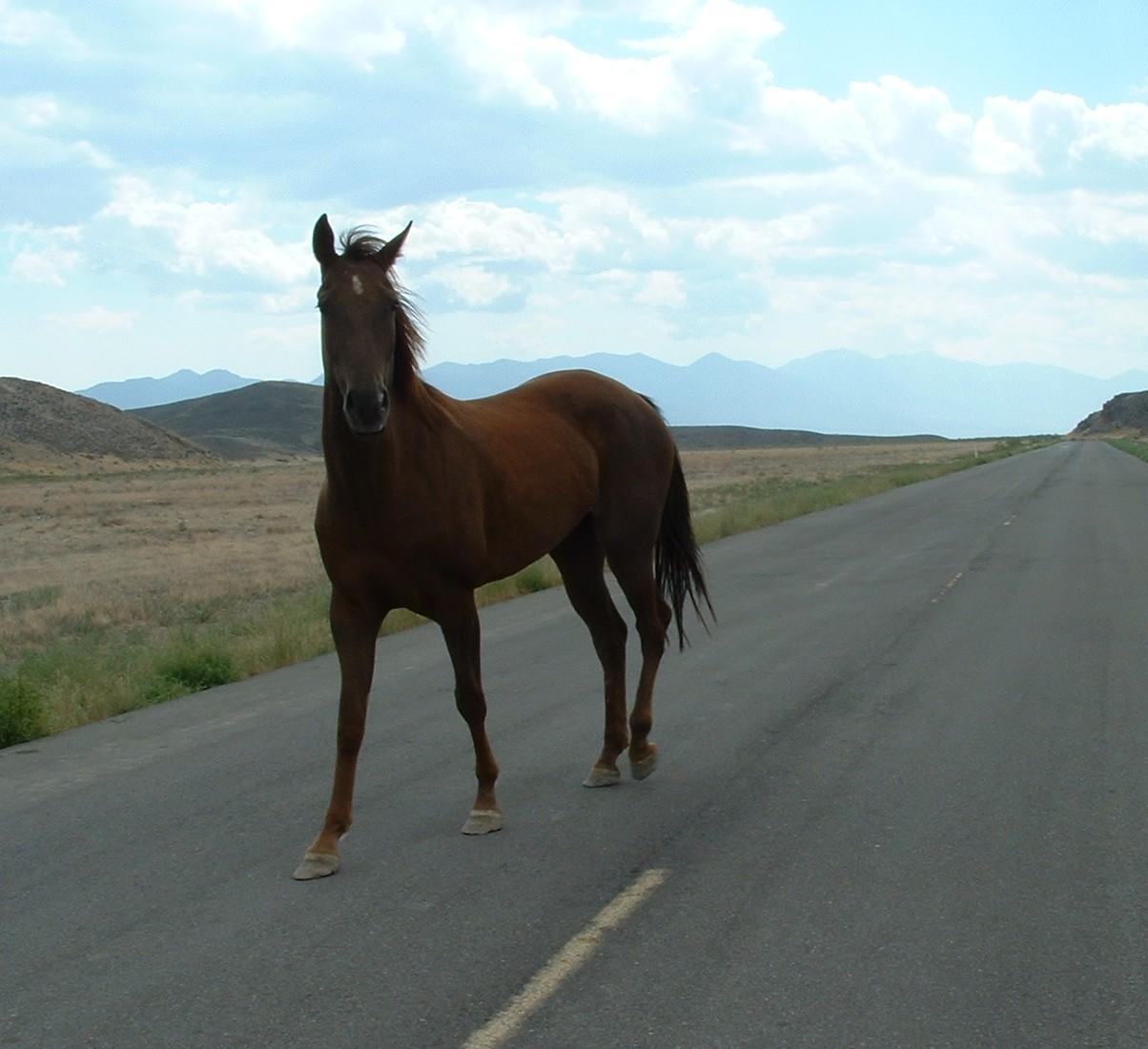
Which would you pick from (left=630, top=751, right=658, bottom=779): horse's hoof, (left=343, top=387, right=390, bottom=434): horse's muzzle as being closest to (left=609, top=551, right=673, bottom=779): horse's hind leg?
(left=630, top=751, right=658, bottom=779): horse's hoof

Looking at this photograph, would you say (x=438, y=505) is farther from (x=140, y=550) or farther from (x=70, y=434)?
(x=70, y=434)

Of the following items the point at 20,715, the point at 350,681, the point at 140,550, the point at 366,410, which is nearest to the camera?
the point at 366,410

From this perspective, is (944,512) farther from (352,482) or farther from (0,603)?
(352,482)

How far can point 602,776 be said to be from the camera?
6.69 meters

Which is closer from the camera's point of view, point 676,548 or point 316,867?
point 316,867

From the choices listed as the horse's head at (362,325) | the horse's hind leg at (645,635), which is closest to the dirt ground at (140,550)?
the horse's hind leg at (645,635)

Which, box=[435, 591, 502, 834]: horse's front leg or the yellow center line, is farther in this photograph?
box=[435, 591, 502, 834]: horse's front leg

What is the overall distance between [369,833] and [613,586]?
1105cm

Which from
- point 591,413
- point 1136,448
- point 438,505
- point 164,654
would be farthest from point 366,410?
point 1136,448

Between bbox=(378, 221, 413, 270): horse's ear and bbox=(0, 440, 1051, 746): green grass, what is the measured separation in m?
4.88

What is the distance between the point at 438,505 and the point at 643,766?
1.93m

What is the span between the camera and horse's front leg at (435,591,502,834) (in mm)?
5672

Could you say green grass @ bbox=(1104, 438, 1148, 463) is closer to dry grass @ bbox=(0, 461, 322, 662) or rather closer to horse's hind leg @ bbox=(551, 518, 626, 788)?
dry grass @ bbox=(0, 461, 322, 662)

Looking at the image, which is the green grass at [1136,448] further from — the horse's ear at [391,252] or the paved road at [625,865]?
the horse's ear at [391,252]
